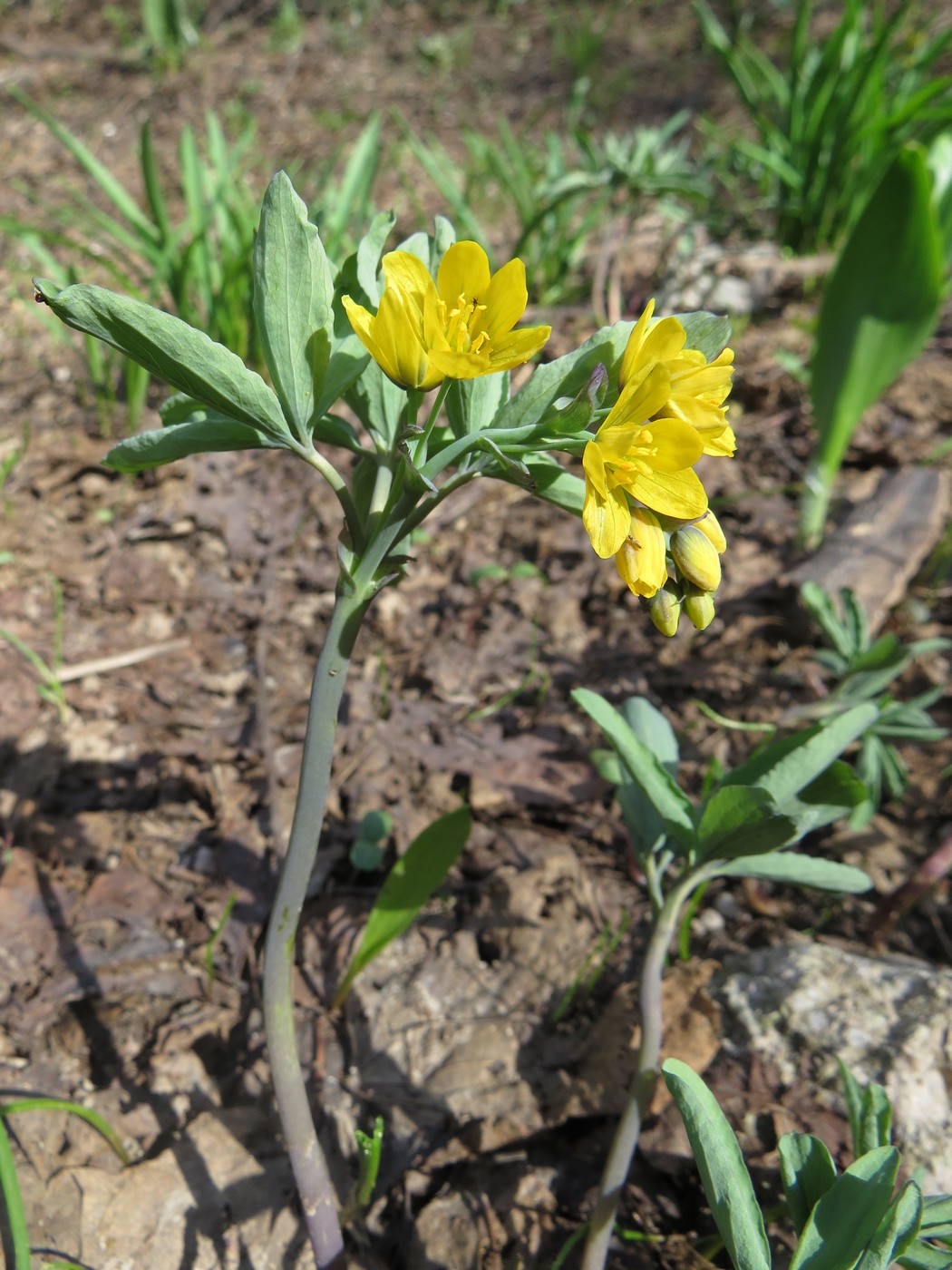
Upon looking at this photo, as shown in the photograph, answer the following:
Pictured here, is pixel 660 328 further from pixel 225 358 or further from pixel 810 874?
pixel 810 874

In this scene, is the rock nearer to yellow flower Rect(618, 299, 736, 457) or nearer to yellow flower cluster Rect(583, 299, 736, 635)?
yellow flower cluster Rect(583, 299, 736, 635)

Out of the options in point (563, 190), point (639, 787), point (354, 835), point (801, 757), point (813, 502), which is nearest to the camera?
point (801, 757)

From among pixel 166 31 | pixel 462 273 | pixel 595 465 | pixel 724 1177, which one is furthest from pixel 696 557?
pixel 166 31

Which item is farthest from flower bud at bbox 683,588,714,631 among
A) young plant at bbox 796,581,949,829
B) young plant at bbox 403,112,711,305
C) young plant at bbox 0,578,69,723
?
young plant at bbox 403,112,711,305

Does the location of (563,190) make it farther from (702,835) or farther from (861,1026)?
(861,1026)

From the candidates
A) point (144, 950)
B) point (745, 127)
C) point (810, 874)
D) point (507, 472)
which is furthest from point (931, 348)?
point (144, 950)

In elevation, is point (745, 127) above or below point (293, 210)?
above

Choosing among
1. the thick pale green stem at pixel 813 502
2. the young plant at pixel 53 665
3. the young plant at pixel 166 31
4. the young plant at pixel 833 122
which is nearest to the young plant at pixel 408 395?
the young plant at pixel 53 665
